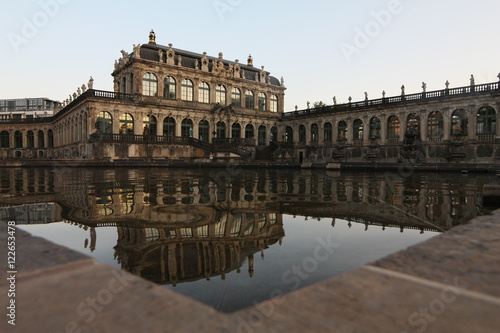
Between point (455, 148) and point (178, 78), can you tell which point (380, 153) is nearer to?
point (455, 148)

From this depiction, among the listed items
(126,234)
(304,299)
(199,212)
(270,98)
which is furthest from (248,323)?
(270,98)

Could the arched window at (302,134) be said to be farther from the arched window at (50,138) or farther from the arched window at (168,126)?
the arched window at (50,138)

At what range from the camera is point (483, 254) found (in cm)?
191

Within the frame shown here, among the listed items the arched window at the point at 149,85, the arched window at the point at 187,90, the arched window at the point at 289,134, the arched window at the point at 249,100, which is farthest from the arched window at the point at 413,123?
the arched window at the point at 149,85

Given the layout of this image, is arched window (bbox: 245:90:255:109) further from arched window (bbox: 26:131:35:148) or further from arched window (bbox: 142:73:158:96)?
arched window (bbox: 26:131:35:148)

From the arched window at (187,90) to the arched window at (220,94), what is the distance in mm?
4459

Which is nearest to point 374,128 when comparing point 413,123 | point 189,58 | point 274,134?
point 413,123

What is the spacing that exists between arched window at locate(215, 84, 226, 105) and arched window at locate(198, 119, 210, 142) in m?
4.49

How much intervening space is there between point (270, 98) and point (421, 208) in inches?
1992

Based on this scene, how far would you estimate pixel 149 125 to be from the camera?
133 feet

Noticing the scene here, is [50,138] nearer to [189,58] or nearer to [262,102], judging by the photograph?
[189,58]

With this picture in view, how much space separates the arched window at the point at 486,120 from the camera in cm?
3105

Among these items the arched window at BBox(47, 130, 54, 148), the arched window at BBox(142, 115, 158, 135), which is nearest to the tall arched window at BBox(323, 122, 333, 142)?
the arched window at BBox(142, 115, 158, 135)

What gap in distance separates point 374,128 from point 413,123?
16.2 feet
